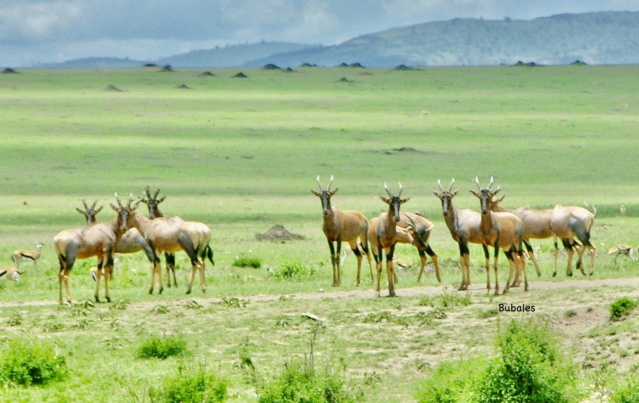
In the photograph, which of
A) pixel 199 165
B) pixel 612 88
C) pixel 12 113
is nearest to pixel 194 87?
pixel 12 113

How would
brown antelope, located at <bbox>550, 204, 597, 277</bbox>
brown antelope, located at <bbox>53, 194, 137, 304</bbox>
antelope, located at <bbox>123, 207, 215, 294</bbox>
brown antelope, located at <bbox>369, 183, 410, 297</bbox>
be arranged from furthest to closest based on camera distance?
brown antelope, located at <bbox>550, 204, 597, 277</bbox>, antelope, located at <bbox>123, 207, 215, 294</bbox>, brown antelope, located at <bbox>369, 183, 410, 297</bbox>, brown antelope, located at <bbox>53, 194, 137, 304</bbox>

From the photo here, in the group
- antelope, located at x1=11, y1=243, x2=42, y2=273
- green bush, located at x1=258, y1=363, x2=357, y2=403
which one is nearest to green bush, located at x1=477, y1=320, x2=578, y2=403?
green bush, located at x1=258, y1=363, x2=357, y2=403

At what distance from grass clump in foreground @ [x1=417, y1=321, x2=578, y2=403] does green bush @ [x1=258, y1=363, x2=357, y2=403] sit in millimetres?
919

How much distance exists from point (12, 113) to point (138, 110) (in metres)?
6.79

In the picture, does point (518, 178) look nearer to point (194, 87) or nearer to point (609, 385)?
point (609, 385)

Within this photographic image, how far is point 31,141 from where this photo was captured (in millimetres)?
49344

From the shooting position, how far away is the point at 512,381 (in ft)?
39.2

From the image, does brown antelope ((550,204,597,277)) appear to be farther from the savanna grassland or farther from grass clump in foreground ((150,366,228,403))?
grass clump in foreground ((150,366,228,403))

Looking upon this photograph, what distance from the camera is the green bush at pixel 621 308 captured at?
1625 cm

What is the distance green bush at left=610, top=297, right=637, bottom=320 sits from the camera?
53.3ft

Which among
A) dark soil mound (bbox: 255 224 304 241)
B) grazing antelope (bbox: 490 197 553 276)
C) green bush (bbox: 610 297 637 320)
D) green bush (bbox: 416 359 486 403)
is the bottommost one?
green bush (bbox: 416 359 486 403)

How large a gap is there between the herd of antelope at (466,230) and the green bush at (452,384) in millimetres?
6424

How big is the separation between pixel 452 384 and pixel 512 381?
0.78m

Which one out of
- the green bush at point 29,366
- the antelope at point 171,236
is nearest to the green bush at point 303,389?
the green bush at point 29,366
